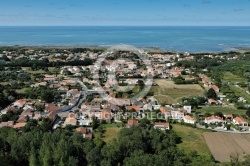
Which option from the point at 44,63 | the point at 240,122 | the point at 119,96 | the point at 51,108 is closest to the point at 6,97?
the point at 51,108

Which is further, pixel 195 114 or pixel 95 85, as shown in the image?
pixel 95 85

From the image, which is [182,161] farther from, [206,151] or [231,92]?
[231,92]

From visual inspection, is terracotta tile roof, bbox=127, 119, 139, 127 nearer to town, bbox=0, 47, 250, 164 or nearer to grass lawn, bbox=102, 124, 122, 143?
town, bbox=0, 47, 250, 164

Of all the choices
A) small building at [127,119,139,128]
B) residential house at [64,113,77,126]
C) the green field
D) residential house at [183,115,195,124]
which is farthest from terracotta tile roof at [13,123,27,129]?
the green field

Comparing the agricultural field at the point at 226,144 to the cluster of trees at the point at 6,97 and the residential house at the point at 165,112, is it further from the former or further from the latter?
the cluster of trees at the point at 6,97

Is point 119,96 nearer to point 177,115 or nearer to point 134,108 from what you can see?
point 134,108

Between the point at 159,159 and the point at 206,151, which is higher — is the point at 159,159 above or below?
above

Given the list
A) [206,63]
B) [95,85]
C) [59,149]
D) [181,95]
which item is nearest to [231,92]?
[181,95]
